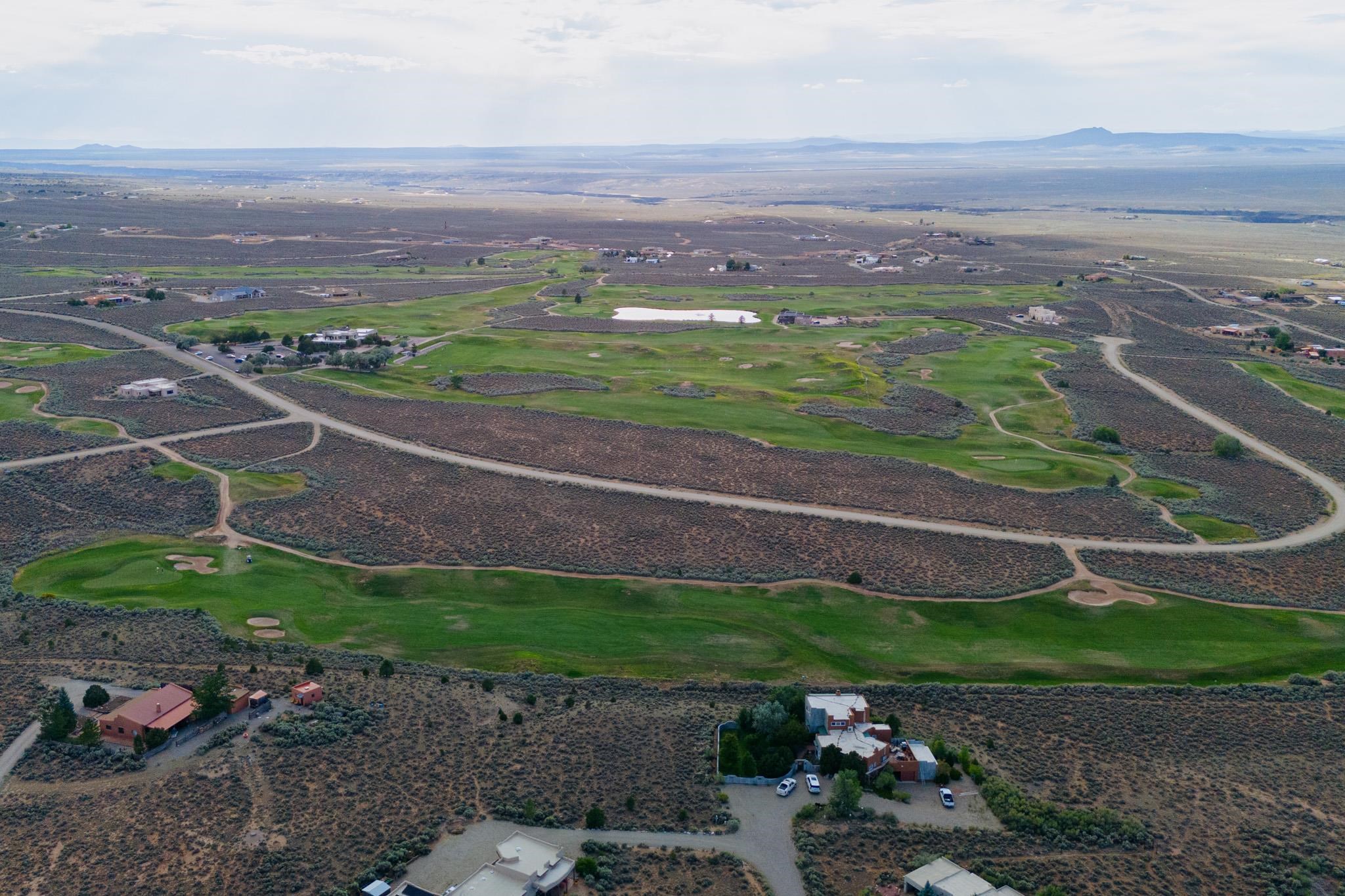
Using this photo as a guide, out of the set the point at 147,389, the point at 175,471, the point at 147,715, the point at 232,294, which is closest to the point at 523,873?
the point at 147,715

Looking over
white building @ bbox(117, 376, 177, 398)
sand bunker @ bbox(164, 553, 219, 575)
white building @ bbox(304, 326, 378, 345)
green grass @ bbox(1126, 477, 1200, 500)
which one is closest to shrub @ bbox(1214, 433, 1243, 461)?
green grass @ bbox(1126, 477, 1200, 500)

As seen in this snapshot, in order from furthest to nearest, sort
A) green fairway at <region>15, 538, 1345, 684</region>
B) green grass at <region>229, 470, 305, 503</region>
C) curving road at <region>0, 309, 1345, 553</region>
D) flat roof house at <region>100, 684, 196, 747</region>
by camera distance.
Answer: green grass at <region>229, 470, 305, 503</region> → curving road at <region>0, 309, 1345, 553</region> → green fairway at <region>15, 538, 1345, 684</region> → flat roof house at <region>100, 684, 196, 747</region>

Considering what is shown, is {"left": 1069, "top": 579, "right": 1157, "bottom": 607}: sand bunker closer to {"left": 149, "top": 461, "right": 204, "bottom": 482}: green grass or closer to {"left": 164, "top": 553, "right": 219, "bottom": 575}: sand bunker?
{"left": 164, "top": 553, "right": 219, "bottom": 575}: sand bunker

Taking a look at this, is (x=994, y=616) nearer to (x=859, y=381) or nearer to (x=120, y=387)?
(x=859, y=381)

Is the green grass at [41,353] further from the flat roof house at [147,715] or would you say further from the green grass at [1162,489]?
the green grass at [1162,489]

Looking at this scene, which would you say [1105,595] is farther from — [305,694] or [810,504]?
[305,694]

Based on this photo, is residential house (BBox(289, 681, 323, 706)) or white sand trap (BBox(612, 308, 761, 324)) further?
white sand trap (BBox(612, 308, 761, 324))

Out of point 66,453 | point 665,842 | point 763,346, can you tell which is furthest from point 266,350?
point 665,842
